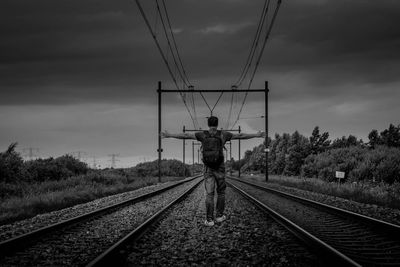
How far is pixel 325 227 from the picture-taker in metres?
7.79

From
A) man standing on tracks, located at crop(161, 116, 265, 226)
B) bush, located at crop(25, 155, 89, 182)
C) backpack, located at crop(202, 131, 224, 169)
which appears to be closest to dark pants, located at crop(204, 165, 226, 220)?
man standing on tracks, located at crop(161, 116, 265, 226)

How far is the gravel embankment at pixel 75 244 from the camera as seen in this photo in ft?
16.4

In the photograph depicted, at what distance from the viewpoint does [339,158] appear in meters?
41.2

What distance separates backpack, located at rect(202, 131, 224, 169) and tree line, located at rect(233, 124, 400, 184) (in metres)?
22.0

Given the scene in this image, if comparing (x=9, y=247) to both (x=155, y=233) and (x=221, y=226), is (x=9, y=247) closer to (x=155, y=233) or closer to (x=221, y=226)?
(x=155, y=233)

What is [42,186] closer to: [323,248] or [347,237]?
[347,237]

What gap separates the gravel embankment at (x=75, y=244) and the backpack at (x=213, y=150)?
86.4 inches

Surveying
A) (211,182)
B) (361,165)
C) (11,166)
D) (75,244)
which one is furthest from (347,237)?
(361,165)

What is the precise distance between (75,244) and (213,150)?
3164 millimetres

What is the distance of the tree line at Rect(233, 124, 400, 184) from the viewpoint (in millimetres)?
29672

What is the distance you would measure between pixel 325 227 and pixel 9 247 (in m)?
5.98

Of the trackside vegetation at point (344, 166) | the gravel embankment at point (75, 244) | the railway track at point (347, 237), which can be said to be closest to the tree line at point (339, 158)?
the trackside vegetation at point (344, 166)

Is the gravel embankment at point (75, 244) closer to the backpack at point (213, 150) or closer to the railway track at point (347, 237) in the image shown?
the backpack at point (213, 150)

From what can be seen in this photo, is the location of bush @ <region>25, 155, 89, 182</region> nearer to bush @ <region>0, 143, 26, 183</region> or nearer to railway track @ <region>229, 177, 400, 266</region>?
bush @ <region>0, 143, 26, 183</region>
